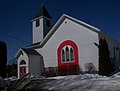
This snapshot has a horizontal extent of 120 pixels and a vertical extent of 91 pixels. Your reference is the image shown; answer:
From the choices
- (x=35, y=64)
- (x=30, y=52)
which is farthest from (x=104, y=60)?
(x=30, y=52)

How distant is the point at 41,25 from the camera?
2703 centimetres

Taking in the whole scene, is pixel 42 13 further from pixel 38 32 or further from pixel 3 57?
pixel 3 57

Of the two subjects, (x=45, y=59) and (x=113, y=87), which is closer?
(x=113, y=87)

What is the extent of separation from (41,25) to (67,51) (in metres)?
7.97

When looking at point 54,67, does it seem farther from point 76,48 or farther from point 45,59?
point 76,48

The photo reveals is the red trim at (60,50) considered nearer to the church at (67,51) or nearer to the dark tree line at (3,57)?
the church at (67,51)

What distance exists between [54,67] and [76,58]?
343 centimetres

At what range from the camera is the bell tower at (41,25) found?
88.6 feet

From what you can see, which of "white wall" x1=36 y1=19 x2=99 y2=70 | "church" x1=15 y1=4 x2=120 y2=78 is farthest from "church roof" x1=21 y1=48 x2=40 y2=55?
"white wall" x1=36 y1=19 x2=99 y2=70

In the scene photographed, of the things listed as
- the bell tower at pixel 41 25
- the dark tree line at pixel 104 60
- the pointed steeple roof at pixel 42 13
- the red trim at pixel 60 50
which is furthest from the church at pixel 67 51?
the pointed steeple roof at pixel 42 13

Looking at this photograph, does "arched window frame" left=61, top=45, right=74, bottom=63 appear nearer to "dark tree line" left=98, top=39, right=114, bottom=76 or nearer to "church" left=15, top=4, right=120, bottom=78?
"church" left=15, top=4, right=120, bottom=78

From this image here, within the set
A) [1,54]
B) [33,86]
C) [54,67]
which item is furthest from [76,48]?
[33,86]

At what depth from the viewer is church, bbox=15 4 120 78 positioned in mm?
18547

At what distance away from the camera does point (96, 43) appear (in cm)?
1809
